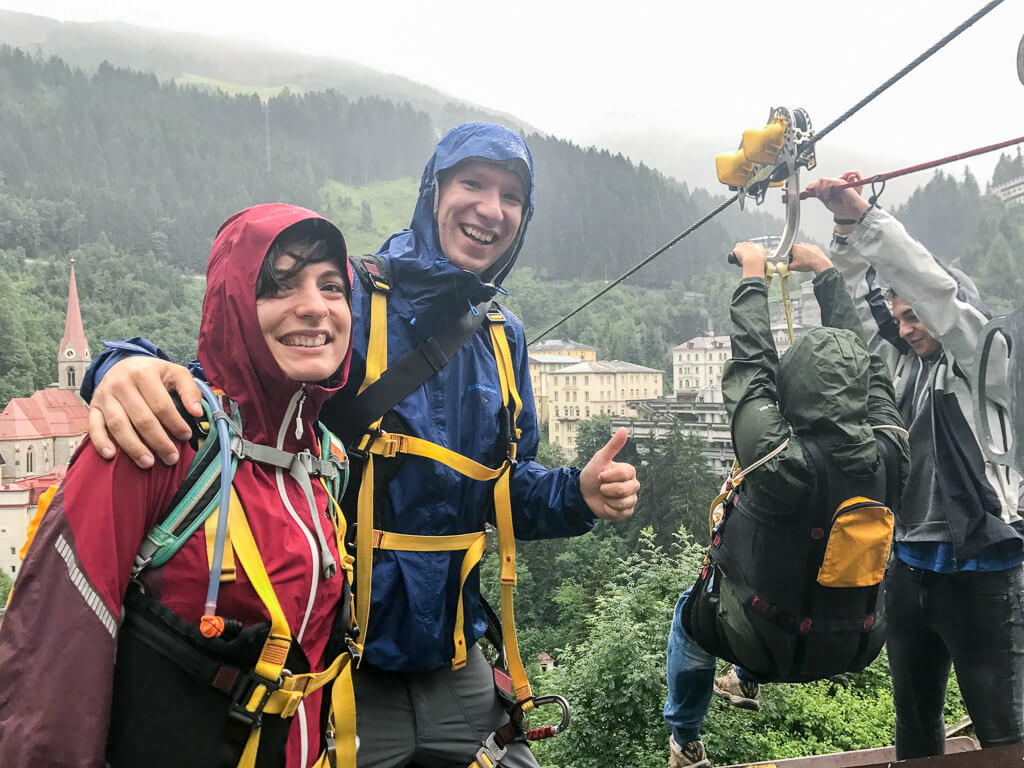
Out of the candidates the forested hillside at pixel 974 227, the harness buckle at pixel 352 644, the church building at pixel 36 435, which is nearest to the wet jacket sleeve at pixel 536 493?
the harness buckle at pixel 352 644

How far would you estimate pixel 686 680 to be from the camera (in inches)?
88.4

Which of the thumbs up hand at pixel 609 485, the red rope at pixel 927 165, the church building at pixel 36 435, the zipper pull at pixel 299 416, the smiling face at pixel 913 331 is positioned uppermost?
the red rope at pixel 927 165

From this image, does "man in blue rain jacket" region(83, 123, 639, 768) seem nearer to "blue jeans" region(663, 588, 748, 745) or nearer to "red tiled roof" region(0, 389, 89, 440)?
"blue jeans" region(663, 588, 748, 745)

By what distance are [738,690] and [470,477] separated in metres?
1.55

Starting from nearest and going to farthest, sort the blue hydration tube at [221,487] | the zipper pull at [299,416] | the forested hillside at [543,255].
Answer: the blue hydration tube at [221,487] → the zipper pull at [299,416] → the forested hillside at [543,255]

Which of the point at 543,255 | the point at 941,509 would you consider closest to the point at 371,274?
the point at 941,509

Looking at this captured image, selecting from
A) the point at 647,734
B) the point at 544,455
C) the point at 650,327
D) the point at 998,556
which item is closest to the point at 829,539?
the point at 998,556

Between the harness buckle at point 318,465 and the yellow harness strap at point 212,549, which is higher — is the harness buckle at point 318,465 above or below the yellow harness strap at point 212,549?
above

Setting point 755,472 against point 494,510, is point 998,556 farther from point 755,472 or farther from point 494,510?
point 494,510

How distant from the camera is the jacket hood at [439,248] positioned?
63.8 inches

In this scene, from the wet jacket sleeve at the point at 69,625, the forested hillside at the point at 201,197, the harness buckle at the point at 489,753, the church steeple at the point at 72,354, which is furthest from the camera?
the forested hillside at the point at 201,197

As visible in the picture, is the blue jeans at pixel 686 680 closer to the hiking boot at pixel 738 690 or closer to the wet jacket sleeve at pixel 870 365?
the hiking boot at pixel 738 690

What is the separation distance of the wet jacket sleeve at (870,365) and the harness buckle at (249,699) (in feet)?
5.21

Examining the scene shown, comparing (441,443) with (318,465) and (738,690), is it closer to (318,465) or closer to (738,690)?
(318,465)
